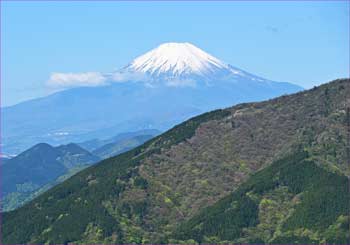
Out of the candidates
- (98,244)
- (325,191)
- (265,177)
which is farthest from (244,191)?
(98,244)

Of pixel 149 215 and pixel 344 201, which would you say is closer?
pixel 344 201

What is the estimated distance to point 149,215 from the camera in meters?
198

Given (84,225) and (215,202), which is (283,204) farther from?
(84,225)

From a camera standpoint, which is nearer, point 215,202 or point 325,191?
point 325,191

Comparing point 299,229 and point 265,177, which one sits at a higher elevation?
point 265,177

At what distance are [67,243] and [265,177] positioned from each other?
158 feet

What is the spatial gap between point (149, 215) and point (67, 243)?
70.7 ft

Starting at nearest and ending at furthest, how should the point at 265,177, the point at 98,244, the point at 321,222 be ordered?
the point at 321,222 → the point at 98,244 → the point at 265,177

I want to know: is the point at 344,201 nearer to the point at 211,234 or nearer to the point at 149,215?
the point at 211,234

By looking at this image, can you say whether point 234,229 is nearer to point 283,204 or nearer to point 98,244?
point 283,204

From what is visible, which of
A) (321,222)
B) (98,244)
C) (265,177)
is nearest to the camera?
(321,222)

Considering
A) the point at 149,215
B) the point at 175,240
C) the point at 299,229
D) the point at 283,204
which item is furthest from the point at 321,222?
the point at 149,215

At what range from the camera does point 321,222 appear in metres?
168

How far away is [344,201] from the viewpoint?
173m
